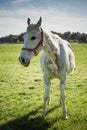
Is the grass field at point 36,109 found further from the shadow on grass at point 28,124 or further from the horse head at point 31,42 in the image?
the horse head at point 31,42

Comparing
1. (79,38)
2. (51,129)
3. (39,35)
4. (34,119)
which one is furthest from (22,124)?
(79,38)

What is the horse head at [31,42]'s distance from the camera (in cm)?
642

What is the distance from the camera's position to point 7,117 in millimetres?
8219

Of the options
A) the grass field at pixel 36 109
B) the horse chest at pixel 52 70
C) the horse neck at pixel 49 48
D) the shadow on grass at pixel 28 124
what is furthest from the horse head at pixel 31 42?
the grass field at pixel 36 109

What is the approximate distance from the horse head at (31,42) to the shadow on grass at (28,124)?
210cm

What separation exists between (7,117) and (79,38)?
10976 cm

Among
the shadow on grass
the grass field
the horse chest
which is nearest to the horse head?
the horse chest

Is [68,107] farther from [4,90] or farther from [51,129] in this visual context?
[4,90]

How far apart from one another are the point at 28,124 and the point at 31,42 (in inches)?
107

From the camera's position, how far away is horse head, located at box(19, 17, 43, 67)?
6.42 m

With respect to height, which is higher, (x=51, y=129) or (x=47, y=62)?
(x=47, y=62)

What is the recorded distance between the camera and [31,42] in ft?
21.3

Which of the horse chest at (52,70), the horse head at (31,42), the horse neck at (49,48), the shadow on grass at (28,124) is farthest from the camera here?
the horse chest at (52,70)

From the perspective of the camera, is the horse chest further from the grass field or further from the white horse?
the grass field
